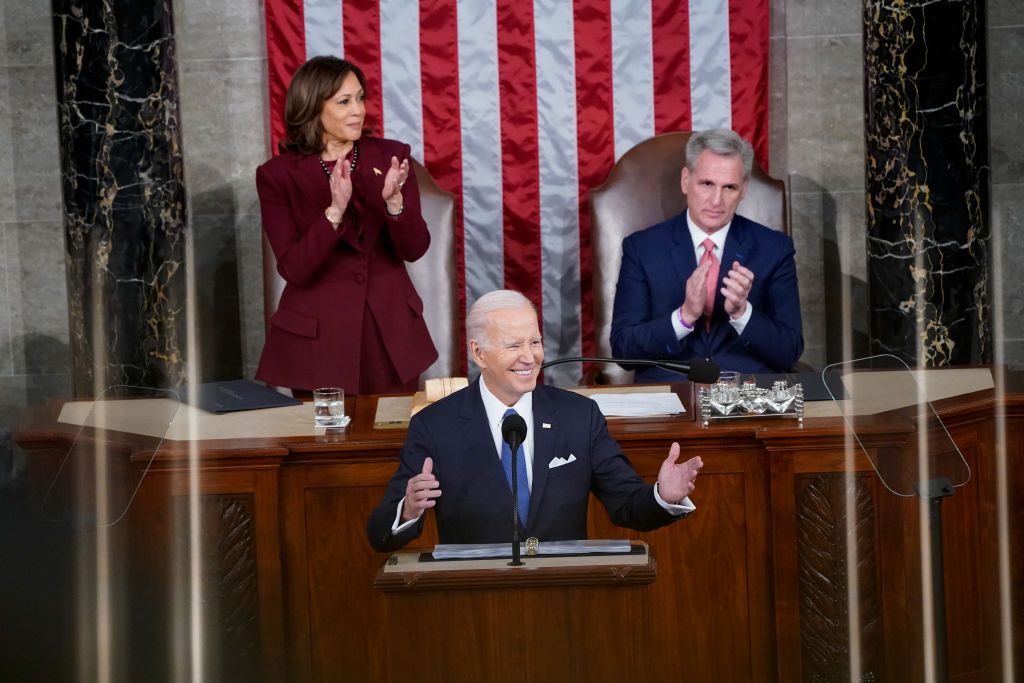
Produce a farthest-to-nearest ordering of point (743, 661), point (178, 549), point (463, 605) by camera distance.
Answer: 1. point (743, 661)
2. point (178, 549)
3. point (463, 605)

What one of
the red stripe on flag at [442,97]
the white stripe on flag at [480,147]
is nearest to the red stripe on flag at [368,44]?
the red stripe on flag at [442,97]

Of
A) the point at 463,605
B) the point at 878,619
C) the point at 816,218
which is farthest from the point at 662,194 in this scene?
the point at 463,605

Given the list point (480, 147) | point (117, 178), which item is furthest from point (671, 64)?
point (117, 178)

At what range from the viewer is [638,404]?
11.4 ft

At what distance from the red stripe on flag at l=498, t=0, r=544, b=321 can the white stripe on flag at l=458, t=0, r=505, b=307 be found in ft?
0.09

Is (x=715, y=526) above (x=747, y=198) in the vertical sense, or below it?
below

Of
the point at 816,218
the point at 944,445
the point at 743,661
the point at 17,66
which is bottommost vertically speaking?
the point at 743,661

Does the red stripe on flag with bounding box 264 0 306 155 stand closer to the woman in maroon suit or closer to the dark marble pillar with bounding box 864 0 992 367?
the woman in maroon suit

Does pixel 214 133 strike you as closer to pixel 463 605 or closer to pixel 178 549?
pixel 178 549

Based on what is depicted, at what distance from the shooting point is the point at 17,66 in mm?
5590

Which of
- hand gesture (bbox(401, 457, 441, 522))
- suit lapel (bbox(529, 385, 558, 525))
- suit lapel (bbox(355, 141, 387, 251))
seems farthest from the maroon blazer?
hand gesture (bbox(401, 457, 441, 522))

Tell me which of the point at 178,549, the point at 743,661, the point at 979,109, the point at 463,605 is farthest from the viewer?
the point at 979,109

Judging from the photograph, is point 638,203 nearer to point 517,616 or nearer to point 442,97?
point 442,97

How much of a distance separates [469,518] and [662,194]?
108 inches
